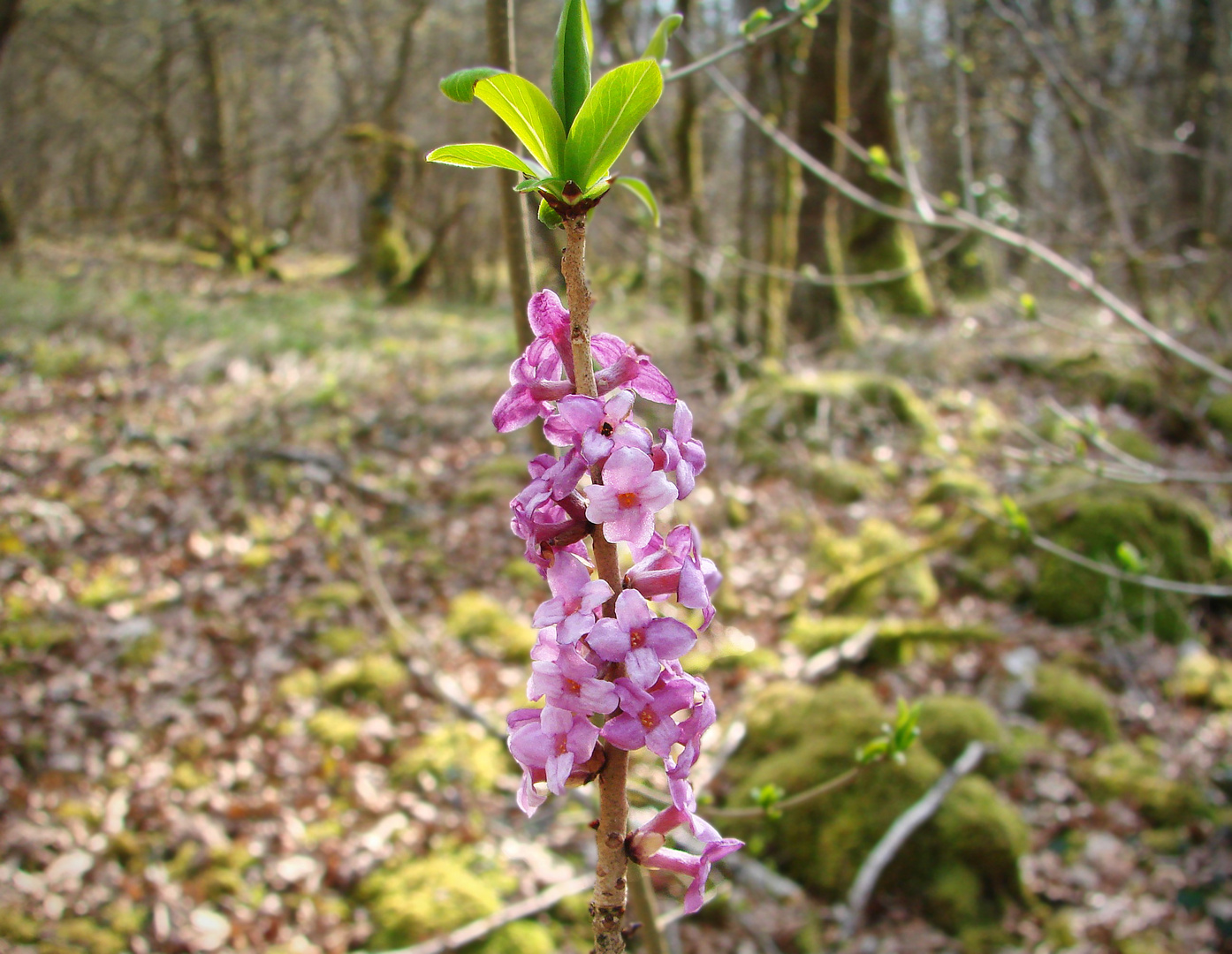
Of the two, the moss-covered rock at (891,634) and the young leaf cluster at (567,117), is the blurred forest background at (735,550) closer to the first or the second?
the moss-covered rock at (891,634)

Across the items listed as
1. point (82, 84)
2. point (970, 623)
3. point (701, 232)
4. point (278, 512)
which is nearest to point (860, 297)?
point (701, 232)

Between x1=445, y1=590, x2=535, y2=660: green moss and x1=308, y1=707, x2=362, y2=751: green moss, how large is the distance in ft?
2.86

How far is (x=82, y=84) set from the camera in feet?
42.5

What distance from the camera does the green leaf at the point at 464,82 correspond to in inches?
28.9

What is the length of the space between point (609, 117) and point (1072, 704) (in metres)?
4.47

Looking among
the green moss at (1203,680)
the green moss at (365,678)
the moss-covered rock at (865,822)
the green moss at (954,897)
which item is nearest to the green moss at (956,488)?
the green moss at (1203,680)

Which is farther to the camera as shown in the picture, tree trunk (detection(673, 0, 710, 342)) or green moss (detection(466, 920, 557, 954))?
tree trunk (detection(673, 0, 710, 342))

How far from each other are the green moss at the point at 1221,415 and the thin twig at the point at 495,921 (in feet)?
21.5

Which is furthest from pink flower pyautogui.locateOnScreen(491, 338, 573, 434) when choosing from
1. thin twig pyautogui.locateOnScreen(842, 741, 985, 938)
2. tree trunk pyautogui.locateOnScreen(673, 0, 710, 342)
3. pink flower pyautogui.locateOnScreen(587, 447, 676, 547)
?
tree trunk pyautogui.locateOnScreen(673, 0, 710, 342)

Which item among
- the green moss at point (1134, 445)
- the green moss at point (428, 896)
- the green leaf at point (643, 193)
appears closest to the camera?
the green leaf at point (643, 193)

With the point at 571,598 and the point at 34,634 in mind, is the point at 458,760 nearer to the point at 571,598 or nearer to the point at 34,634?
the point at 34,634

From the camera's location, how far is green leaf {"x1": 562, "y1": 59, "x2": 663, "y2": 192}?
721 millimetres

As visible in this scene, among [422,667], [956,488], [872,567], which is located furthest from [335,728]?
[956,488]

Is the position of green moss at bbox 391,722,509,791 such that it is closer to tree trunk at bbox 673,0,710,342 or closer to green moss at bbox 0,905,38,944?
green moss at bbox 0,905,38,944
